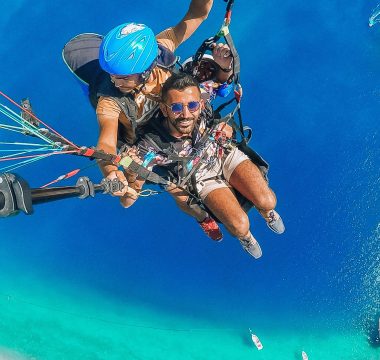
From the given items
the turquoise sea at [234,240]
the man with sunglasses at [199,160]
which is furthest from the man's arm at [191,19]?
the turquoise sea at [234,240]

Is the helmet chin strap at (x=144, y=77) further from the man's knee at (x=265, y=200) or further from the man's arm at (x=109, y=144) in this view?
the man's knee at (x=265, y=200)

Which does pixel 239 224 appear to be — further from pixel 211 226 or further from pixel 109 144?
pixel 109 144

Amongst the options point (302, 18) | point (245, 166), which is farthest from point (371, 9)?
point (245, 166)

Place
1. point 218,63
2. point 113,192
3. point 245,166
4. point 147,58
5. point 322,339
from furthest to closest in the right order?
point 322,339, point 245,166, point 218,63, point 147,58, point 113,192

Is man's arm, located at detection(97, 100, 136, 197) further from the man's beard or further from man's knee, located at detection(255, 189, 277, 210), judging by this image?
man's knee, located at detection(255, 189, 277, 210)

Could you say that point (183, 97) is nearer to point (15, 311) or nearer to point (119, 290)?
point (119, 290)

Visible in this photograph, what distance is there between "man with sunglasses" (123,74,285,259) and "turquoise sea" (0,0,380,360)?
1.10 m

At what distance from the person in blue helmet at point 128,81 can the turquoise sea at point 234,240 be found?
180cm

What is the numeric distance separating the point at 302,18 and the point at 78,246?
3.05 m

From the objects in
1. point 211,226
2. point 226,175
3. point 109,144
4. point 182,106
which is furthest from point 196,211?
point 109,144

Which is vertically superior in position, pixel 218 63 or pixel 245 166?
pixel 218 63

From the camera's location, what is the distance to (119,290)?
4414 mm

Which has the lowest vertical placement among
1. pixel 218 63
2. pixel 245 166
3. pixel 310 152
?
pixel 245 166

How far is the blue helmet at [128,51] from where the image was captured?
2.14 meters
